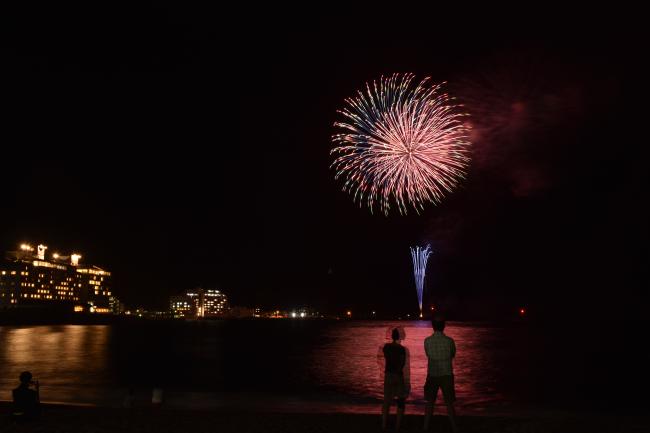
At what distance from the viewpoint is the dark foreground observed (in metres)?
14.1

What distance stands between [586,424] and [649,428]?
1.39 meters

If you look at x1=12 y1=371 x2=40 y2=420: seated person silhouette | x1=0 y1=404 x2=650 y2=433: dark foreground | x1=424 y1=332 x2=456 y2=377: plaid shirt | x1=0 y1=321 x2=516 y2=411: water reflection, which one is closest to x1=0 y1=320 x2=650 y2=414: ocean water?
x1=0 y1=321 x2=516 y2=411: water reflection

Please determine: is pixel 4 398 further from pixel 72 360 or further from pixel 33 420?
pixel 72 360

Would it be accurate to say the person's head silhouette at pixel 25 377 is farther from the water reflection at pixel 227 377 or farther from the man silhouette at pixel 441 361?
the man silhouette at pixel 441 361

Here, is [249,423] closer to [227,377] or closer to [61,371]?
[227,377]

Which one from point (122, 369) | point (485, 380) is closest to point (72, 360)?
point (122, 369)

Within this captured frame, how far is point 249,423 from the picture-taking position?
49.9 ft

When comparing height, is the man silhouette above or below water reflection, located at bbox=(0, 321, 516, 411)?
above

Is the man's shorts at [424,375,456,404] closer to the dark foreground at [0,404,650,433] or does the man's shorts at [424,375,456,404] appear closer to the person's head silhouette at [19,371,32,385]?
the dark foreground at [0,404,650,433]

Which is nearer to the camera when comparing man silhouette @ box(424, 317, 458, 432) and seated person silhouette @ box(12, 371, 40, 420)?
man silhouette @ box(424, 317, 458, 432)

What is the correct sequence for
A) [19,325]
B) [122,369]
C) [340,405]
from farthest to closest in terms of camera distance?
[19,325], [122,369], [340,405]

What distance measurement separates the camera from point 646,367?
181 feet

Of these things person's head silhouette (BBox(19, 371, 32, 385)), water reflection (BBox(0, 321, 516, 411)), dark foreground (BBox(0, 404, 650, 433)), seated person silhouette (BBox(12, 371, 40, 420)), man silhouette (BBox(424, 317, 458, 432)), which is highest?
man silhouette (BBox(424, 317, 458, 432))

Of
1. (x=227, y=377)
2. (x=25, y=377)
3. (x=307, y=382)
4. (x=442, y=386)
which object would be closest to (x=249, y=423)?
(x=442, y=386)
